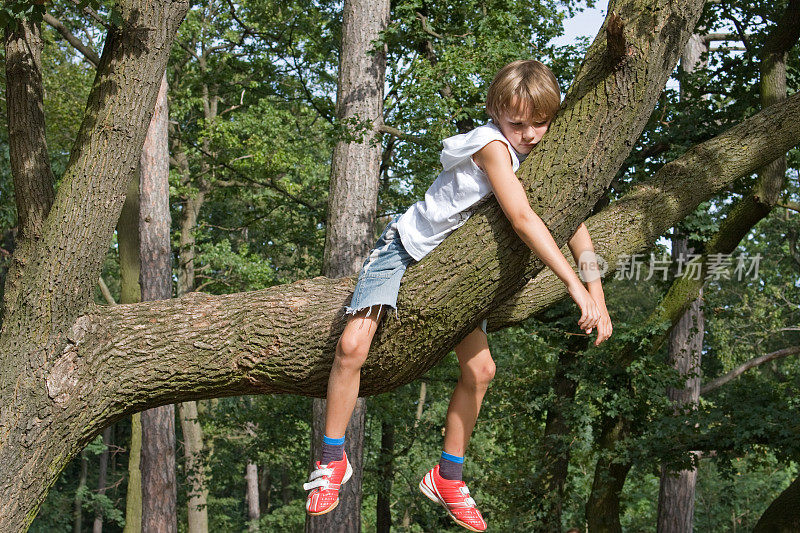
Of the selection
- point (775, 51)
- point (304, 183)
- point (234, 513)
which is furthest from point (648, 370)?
point (234, 513)

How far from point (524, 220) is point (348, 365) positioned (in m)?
0.87

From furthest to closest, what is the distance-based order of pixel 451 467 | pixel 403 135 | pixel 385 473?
pixel 385 473
pixel 403 135
pixel 451 467

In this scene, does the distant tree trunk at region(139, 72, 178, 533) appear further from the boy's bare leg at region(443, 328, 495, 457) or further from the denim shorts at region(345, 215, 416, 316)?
the denim shorts at region(345, 215, 416, 316)

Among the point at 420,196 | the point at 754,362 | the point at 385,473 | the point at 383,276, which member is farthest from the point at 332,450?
the point at 385,473

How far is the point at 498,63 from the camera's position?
8.53 meters

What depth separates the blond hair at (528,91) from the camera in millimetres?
2834

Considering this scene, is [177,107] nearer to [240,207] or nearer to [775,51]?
[240,207]

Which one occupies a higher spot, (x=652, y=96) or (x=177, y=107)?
(x=177, y=107)

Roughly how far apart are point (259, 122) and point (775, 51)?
410 inches

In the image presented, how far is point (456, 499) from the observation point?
3473 millimetres

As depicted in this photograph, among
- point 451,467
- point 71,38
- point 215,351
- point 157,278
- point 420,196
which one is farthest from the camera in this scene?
point 420,196

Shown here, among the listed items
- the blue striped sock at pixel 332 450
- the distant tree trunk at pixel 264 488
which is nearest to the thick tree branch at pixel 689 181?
the blue striped sock at pixel 332 450

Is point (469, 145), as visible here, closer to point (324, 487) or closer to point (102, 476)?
point (324, 487)

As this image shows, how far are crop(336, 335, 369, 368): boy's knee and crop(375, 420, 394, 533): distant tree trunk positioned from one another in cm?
1129
